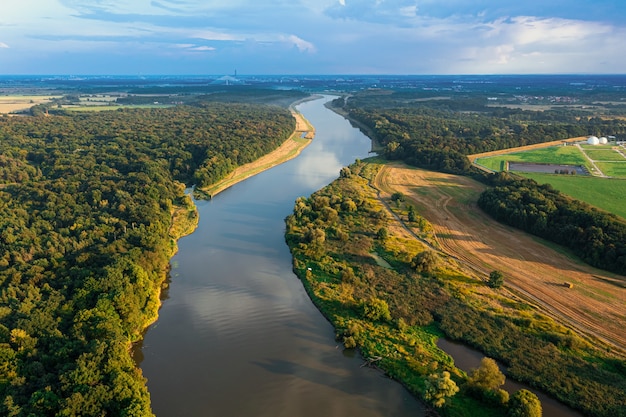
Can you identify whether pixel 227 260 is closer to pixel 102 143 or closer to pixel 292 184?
pixel 292 184

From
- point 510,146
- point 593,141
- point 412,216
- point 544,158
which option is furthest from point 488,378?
point 593,141

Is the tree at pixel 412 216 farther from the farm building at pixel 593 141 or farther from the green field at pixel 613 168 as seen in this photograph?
the farm building at pixel 593 141

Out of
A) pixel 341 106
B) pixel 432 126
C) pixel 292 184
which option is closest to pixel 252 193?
pixel 292 184

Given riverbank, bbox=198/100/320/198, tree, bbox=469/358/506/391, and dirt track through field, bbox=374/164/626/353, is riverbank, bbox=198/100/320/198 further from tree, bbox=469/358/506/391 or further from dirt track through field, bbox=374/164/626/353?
tree, bbox=469/358/506/391

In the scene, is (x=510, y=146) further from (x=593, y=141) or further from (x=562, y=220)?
(x=562, y=220)

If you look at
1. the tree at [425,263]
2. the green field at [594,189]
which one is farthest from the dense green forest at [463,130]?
the tree at [425,263]
